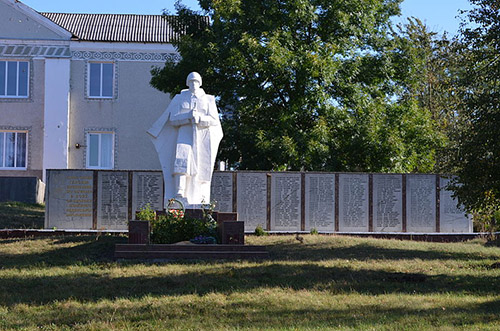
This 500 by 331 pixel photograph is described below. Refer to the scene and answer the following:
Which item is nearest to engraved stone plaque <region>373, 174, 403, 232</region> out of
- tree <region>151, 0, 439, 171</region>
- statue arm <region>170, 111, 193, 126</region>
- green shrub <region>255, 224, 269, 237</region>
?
tree <region>151, 0, 439, 171</region>

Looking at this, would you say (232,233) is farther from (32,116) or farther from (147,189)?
(32,116)

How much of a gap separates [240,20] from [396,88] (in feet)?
18.0

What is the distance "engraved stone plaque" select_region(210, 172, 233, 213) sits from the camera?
16.4 meters

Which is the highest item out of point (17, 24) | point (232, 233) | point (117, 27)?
point (117, 27)

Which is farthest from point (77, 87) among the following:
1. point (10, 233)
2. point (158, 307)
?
point (158, 307)

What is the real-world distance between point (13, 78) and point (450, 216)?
1741cm

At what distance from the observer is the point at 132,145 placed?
1033 inches

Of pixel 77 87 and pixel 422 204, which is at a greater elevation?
pixel 77 87

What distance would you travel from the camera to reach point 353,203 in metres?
16.7

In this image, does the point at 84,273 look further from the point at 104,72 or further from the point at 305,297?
the point at 104,72

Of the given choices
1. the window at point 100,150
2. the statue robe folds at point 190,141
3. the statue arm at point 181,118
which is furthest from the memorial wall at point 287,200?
the window at point 100,150

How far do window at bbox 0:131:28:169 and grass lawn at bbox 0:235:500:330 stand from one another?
14.3m

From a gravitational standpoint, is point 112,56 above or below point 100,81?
above

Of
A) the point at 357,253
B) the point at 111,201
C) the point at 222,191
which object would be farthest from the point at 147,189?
the point at 357,253
